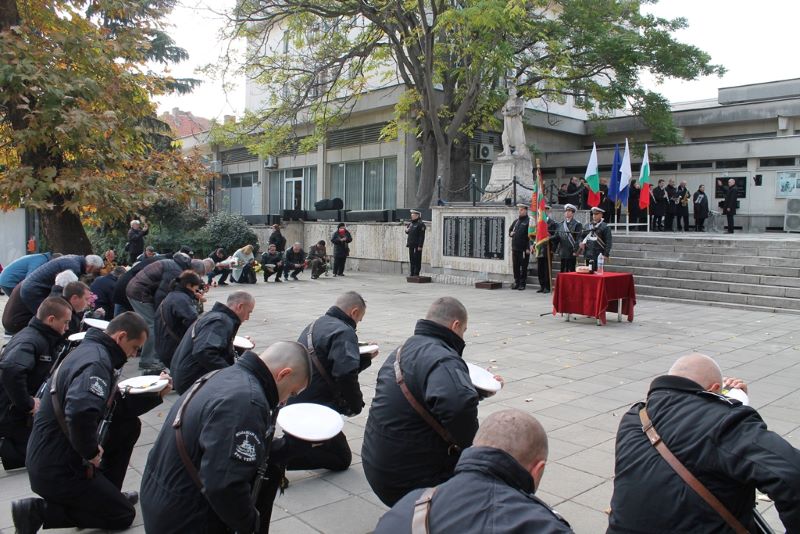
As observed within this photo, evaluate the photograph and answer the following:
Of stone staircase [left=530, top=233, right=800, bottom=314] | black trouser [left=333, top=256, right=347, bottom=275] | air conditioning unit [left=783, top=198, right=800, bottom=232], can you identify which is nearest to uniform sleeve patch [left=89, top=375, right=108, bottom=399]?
stone staircase [left=530, top=233, right=800, bottom=314]

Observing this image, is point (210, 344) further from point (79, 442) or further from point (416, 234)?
point (416, 234)

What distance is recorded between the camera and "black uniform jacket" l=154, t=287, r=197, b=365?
6.75 m

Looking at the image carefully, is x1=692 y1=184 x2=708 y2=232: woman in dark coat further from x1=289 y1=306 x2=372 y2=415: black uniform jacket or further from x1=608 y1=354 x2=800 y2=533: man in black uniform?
x1=608 y1=354 x2=800 y2=533: man in black uniform

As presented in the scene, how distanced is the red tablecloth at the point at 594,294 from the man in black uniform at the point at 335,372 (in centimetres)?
734

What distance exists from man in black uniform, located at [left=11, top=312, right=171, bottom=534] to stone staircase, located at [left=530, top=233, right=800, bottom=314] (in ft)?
42.7

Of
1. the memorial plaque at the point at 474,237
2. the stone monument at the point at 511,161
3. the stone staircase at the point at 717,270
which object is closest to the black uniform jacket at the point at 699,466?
the stone staircase at the point at 717,270

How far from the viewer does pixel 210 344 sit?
16.8 ft

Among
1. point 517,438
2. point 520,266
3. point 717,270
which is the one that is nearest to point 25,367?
point 517,438

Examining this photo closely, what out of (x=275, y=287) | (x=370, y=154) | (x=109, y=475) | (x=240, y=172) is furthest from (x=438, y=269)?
(x=240, y=172)

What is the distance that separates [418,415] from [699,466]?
140cm

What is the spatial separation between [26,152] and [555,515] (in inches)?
342

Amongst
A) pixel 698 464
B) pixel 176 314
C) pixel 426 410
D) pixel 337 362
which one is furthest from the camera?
pixel 176 314

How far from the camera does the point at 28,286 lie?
738cm

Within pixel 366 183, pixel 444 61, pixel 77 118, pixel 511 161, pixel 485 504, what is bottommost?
pixel 485 504
